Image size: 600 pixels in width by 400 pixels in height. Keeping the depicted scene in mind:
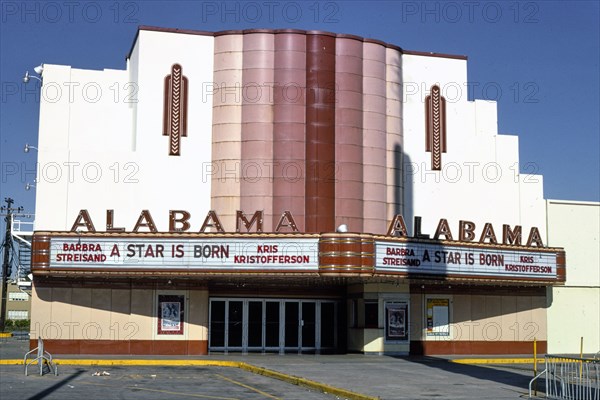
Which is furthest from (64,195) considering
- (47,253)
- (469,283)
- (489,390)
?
(489,390)

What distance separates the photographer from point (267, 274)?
32906 millimetres

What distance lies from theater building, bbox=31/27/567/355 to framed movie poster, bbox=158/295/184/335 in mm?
84

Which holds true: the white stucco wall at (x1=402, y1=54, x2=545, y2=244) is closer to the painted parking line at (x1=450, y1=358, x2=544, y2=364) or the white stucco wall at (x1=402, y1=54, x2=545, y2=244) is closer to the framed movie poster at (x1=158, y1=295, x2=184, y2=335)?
the painted parking line at (x1=450, y1=358, x2=544, y2=364)

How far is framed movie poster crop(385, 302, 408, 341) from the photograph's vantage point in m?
37.7

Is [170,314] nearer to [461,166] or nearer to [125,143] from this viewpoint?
[125,143]

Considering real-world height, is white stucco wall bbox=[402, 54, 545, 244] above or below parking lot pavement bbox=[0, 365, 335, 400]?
above

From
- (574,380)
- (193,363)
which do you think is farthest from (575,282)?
(574,380)

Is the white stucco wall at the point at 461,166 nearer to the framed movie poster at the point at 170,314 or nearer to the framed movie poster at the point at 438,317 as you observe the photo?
the framed movie poster at the point at 438,317

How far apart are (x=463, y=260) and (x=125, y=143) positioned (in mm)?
15100

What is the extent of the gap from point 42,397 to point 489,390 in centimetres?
1107

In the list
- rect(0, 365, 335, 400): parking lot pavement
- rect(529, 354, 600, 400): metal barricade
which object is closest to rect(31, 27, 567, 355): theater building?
rect(0, 365, 335, 400): parking lot pavement

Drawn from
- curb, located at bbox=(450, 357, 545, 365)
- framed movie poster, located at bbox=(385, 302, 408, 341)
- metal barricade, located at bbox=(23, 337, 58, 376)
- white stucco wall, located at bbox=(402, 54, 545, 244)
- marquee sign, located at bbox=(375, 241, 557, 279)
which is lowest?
curb, located at bbox=(450, 357, 545, 365)

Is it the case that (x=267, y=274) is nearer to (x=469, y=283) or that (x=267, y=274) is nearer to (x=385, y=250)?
(x=385, y=250)

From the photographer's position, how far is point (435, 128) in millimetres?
39500
